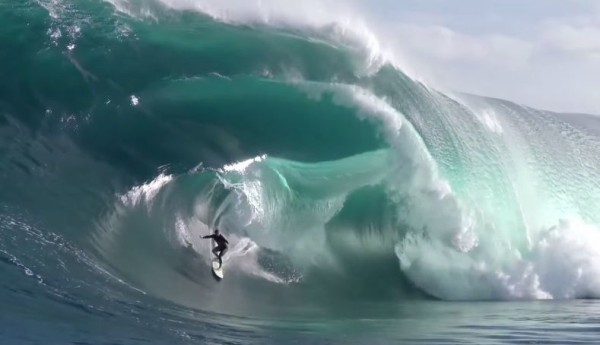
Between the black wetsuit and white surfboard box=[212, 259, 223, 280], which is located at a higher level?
the black wetsuit

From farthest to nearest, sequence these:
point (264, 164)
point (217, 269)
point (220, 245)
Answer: point (264, 164) → point (217, 269) → point (220, 245)

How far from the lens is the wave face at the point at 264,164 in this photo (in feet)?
40.5

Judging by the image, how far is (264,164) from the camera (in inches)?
590

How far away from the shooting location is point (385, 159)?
15.5 m

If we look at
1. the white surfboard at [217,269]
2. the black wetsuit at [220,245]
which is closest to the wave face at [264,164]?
the white surfboard at [217,269]

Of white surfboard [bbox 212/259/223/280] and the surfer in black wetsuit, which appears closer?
the surfer in black wetsuit

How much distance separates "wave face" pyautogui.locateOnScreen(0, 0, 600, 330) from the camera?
12.3 meters

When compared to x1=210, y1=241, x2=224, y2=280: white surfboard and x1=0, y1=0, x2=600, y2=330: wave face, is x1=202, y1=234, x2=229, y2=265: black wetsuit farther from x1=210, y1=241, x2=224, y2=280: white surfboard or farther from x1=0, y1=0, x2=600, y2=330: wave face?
x1=0, y1=0, x2=600, y2=330: wave face

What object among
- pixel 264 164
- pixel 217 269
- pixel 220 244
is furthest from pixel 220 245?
pixel 264 164

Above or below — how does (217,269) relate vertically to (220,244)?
below

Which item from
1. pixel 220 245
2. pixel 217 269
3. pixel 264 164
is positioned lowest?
pixel 217 269

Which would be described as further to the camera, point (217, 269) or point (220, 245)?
point (217, 269)

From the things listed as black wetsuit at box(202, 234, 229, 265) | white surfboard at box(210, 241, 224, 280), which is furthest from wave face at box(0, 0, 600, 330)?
black wetsuit at box(202, 234, 229, 265)

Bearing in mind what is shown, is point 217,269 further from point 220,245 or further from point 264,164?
point 264,164
